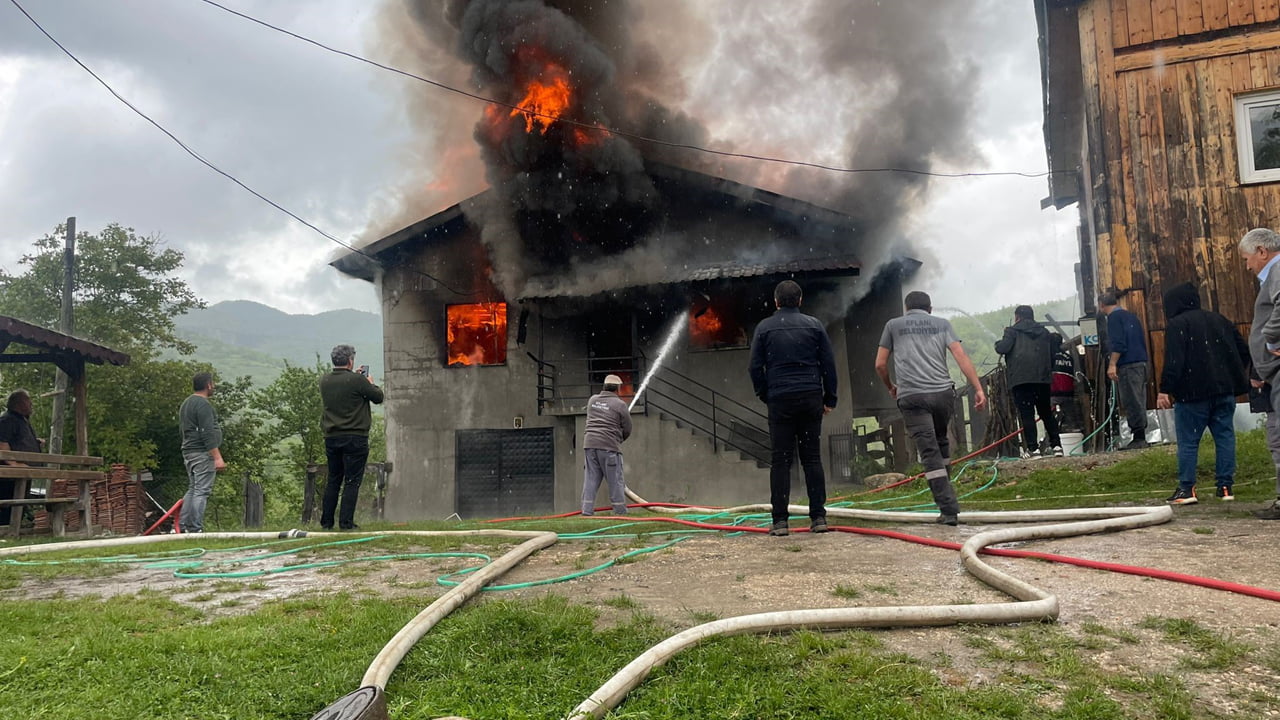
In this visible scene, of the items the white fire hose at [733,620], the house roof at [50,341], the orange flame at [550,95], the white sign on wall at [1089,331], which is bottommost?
the white fire hose at [733,620]

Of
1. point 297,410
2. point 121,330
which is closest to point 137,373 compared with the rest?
point 121,330

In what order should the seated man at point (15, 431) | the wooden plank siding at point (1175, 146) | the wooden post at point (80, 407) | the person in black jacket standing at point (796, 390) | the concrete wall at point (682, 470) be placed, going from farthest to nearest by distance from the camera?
the concrete wall at point (682, 470) → the wooden post at point (80, 407) → the seated man at point (15, 431) → the wooden plank siding at point (1175, 146) → the person in black jacket standing at point (796, 390)

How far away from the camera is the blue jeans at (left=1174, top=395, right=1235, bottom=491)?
6.14 metres

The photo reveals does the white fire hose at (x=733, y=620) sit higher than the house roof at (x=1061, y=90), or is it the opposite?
the house roof at (x=1061, y=90)

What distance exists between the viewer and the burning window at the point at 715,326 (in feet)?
53.7

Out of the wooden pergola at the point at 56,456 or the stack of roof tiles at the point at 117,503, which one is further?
the stack of roof tiles at the point at 117,503

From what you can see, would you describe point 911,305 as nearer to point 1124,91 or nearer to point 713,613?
point 713,613

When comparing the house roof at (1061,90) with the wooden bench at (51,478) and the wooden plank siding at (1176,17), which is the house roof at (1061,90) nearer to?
the wooden plank siding at (1176,17)

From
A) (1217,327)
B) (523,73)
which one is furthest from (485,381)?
(1217,327)

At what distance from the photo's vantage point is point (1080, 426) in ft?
37.1

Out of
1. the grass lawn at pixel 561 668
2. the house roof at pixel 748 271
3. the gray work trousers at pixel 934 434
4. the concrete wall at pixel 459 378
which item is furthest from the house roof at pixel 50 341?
the gray work trousers at pixel 934 434

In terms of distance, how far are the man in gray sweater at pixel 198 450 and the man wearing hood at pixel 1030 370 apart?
9085 mm

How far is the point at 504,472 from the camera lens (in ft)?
55.2

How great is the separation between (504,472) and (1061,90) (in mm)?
12495
